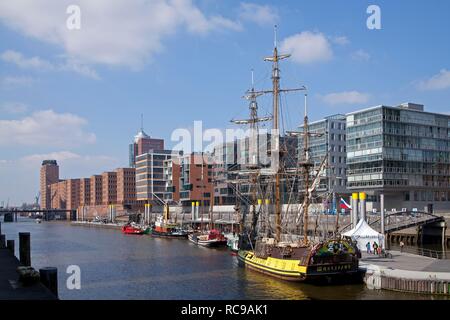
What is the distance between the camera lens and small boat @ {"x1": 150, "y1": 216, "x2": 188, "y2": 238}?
115125mm

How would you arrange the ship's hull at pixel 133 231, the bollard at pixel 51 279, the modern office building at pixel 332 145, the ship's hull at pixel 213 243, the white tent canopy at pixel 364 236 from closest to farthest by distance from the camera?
the bollard at pixel 51 279, the white tent canopy at pixel 364 236, the ship's hull at pixel 213 243, the modern office building at pixel 332 145, the ship's hull at pixel 133 231

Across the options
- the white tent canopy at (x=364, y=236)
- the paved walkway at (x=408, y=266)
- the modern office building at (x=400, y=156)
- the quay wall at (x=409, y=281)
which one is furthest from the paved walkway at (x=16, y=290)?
the modern office building at (x=400, y=156)

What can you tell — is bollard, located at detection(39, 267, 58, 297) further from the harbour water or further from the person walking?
the person walking

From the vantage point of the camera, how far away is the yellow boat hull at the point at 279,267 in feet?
147

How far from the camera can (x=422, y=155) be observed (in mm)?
113250

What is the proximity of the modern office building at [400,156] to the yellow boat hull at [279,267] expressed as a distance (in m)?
60.4

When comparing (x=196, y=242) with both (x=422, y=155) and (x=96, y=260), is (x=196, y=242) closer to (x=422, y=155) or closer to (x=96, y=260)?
(x=96, y=260)

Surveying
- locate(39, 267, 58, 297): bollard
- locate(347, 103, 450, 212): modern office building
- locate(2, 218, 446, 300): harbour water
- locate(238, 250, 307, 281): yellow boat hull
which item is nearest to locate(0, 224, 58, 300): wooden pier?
locate(39, 267, 58, 297): bollard

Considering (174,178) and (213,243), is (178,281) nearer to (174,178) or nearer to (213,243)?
(213,243)

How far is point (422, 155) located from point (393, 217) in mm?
36209

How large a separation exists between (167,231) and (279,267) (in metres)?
73.6

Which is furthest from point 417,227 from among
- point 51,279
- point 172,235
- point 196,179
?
point 196,179

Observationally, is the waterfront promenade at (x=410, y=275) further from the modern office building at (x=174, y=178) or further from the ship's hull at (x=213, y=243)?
the modern office building at (x=174, y=178)
